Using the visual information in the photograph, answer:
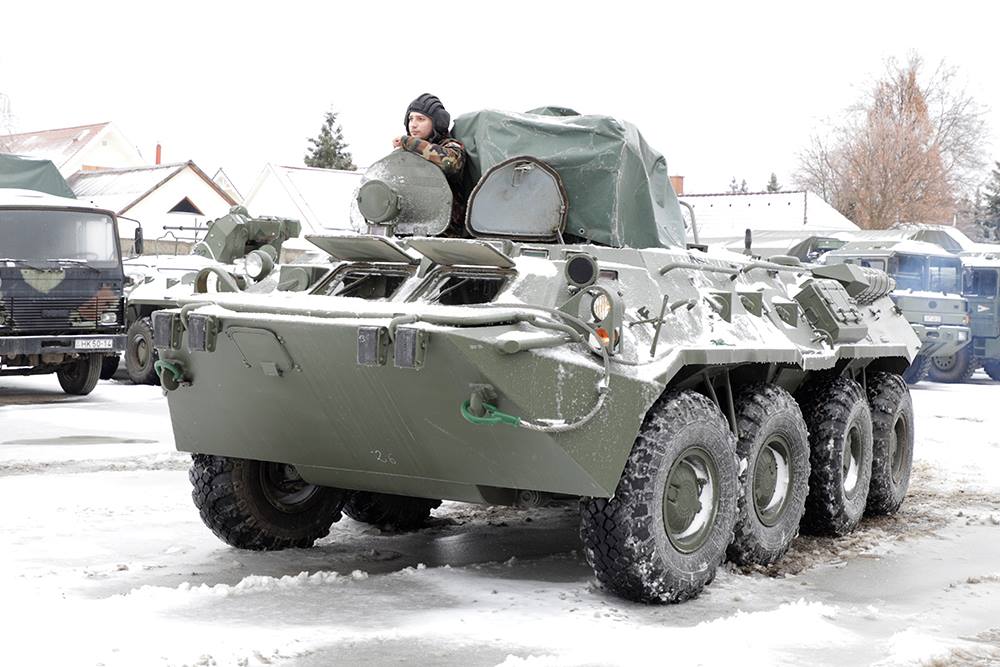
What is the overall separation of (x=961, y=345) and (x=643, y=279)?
643 inches

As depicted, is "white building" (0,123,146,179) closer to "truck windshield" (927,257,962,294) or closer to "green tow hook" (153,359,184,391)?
"truck windshield" (927,257,962,294)

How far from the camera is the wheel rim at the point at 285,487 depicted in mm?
7379

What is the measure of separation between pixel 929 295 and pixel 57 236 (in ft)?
42.9

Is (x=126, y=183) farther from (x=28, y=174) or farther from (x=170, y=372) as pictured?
(x=170, y=372)

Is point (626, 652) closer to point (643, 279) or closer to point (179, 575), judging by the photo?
point (643, 279)

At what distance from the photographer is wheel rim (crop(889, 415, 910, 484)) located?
30.3 ft

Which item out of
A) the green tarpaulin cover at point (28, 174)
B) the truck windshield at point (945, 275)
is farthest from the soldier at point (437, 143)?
the truck windshield at point (945, 275)

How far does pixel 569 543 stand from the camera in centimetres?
787

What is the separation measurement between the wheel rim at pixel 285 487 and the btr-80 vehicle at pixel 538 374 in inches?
0.5

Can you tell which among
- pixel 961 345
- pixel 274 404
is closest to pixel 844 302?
pixel 274 404

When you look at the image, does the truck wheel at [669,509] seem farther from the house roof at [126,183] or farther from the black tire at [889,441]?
the house roof at [126,183]

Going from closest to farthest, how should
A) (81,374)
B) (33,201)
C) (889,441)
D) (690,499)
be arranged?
(690,499), (889,441), (33,201), (81,374)

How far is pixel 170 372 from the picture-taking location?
668cm

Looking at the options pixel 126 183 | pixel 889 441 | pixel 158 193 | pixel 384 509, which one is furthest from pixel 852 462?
pixel 126 183
